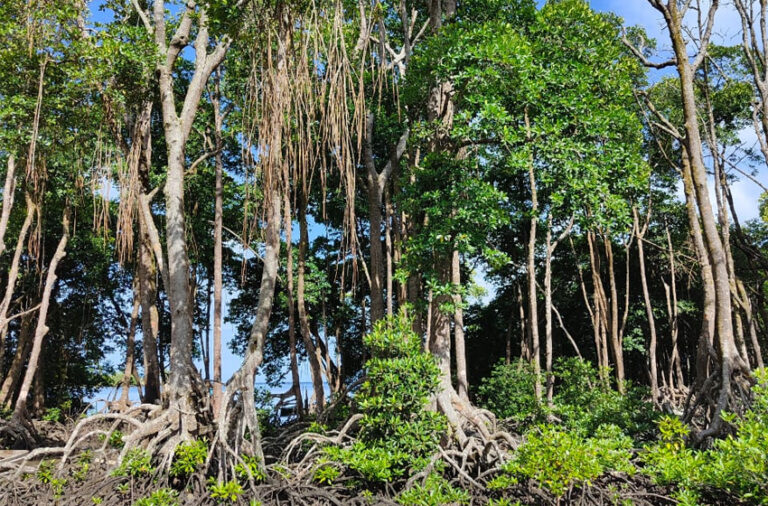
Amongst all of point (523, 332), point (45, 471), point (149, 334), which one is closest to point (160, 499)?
point (45, 471)

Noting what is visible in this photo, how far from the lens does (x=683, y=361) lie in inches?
763

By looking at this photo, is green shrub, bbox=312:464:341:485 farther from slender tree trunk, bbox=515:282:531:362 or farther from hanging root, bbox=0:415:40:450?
slender tree trunk, bbox=515:282:531:362

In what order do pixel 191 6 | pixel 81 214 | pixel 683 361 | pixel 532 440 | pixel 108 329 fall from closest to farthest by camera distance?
pixel 532 440 < pixel 191 6 < pixel 81 214 < pixel 108 329 < pixel 683 361

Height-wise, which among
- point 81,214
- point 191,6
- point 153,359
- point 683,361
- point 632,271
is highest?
point 191,6

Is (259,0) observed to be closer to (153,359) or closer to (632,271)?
(153,359)

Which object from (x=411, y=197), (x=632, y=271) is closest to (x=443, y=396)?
(x=411, y=197)

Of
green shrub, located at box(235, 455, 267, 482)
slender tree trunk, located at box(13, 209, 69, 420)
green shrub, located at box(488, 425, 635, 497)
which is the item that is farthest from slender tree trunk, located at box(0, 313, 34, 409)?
green shrub, located at box(488, 425, 635, 497)

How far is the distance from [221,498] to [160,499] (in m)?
0.48

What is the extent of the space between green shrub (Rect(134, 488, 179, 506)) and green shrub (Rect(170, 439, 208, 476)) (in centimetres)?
23

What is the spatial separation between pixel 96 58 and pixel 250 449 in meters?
5.05

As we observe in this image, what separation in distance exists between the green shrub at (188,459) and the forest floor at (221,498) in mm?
89

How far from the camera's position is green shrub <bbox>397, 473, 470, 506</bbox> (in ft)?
14.1

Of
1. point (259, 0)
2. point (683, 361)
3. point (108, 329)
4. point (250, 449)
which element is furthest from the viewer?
point (683, 361)

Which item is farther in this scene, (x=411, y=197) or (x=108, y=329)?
(x=108, y=329)
